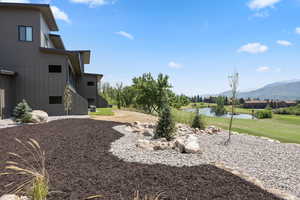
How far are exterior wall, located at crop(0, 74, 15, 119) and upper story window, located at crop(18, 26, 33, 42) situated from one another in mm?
3063

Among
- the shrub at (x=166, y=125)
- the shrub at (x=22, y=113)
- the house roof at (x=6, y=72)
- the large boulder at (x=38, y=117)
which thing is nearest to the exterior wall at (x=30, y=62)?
the house roof at (x=6, y=72)

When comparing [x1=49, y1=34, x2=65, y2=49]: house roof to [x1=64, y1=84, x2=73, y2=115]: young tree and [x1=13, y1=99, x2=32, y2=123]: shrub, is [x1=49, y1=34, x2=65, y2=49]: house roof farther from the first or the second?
[x1=13, y1=99, x2=32, y2=123]: shrub

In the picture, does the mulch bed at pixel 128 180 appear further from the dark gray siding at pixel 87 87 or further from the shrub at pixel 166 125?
the dark gray siding at pixel 87 87

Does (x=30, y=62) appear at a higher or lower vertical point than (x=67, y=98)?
higher

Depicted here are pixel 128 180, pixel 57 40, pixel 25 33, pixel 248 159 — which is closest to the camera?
pixel 128 180

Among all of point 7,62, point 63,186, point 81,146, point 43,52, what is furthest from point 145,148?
point 7,62

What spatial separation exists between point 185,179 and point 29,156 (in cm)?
418

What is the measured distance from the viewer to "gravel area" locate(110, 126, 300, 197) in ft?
12.5

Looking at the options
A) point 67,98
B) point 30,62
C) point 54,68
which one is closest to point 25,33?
point 30,62

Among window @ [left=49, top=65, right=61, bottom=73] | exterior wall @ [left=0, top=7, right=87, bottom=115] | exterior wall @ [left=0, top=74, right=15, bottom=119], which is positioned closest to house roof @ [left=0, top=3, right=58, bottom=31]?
exterior wall @ [left=0, top=7, right=87, bottom=115]

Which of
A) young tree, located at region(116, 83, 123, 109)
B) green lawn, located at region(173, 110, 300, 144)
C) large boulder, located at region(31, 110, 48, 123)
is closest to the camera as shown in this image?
large boulder, located at region(31, 110, 48, 123)

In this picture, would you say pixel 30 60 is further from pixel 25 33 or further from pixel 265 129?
pixel 265 129

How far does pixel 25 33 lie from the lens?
42.7 feet

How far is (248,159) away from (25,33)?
16.2 meters
